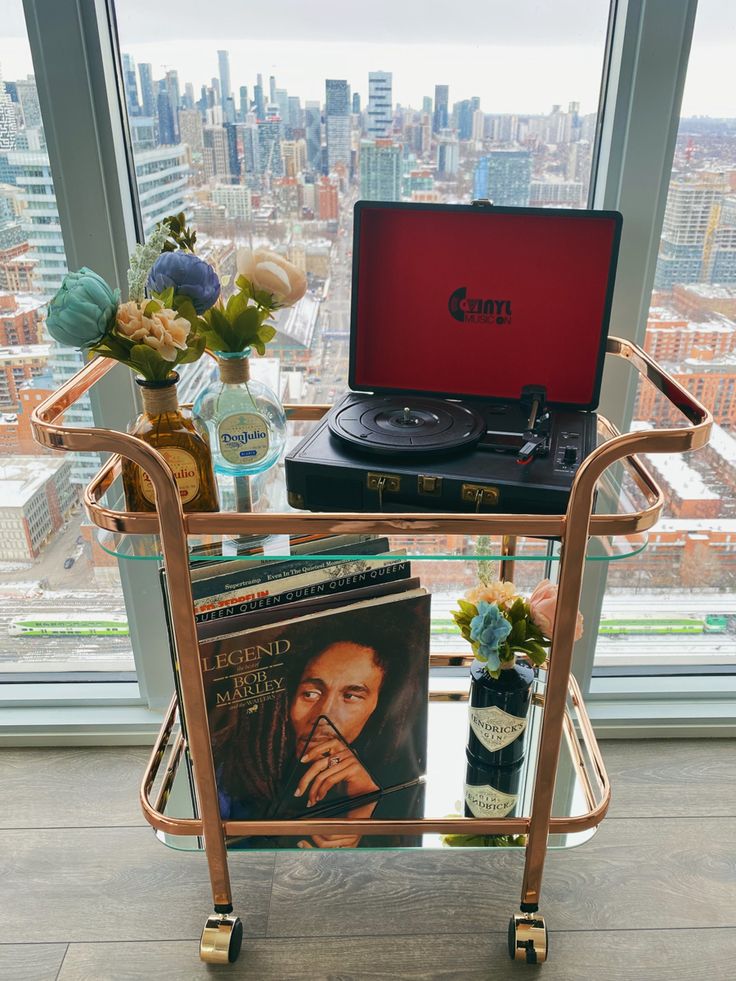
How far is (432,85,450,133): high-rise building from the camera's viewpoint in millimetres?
1287

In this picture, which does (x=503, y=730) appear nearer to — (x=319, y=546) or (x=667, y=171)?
(x=319, y=546)

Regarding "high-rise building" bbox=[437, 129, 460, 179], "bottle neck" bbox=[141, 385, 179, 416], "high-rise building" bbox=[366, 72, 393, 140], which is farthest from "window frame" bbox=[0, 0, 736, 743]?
Answer: "bottle neck" bbox=[141, 385, 179, 416]

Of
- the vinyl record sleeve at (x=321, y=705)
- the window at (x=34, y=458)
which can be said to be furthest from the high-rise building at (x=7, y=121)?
the vinyl record sleeve at (x=321, y=705)

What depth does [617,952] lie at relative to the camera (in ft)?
4.11

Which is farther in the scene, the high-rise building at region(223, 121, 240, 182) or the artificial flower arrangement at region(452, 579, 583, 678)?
the high-rise building at region(223, 121, 240, 182)

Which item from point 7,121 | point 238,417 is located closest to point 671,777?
point 238,417

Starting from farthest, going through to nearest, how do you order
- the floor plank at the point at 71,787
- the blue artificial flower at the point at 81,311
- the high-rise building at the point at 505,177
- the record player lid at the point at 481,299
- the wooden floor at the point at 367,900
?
the floor plank at the point at 71,787, the high-rise building at the point at 505,177, the wooden floor at the point at 367,900, the record player lid at the point at 481,299, the blue artificial flower at the point at 81,311

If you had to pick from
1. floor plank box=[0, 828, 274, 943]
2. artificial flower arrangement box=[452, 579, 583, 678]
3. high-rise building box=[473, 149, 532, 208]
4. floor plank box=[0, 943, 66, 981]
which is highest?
high-rise building box=[473, 149, 532, 208]

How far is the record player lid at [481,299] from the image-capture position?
1133 millimetres

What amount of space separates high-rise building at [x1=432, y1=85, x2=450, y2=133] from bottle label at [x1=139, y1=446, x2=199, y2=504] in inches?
27.6

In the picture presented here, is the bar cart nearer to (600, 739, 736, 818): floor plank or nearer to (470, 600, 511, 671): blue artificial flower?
(470, 600, 511, 671): blue artificial flower

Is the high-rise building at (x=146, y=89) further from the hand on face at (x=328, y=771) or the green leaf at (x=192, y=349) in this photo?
the hand on face at (x=328, y=771)

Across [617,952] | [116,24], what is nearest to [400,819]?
[617,952]

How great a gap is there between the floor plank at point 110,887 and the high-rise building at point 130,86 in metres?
1.23
